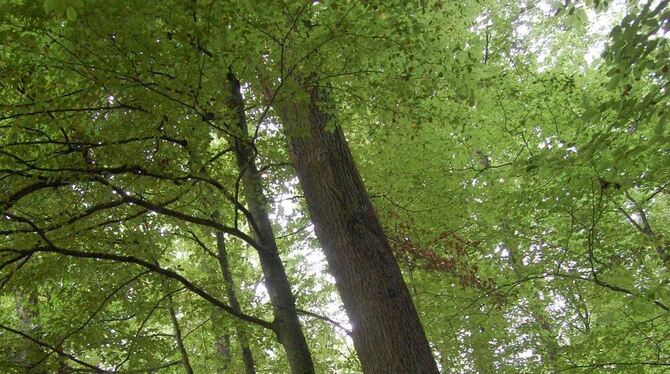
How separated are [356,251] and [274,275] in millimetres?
1762

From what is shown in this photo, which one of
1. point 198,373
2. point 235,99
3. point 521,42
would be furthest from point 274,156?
point 198,373

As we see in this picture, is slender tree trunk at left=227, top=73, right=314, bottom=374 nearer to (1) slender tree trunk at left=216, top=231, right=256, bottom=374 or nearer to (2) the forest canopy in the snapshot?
(2) the forest canopy

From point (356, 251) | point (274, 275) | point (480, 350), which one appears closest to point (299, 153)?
point (356, 251)

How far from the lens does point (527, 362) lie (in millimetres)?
8922

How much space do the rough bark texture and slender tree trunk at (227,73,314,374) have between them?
2.12 ft

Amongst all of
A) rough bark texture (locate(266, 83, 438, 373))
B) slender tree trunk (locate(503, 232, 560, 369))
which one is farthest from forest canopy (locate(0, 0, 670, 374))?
slender tree trunk (locate(503, 232, 560, 369))

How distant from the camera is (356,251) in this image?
3.64m

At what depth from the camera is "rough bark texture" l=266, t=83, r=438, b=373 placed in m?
3.32

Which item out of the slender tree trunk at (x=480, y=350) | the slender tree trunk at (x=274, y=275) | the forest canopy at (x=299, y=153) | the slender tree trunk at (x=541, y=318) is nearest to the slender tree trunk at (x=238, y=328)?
the forest canopy at (x=299, y=153)

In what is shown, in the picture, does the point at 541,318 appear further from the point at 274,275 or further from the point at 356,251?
the point at 356,251

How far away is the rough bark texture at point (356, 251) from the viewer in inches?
131

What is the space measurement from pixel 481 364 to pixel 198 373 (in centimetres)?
565

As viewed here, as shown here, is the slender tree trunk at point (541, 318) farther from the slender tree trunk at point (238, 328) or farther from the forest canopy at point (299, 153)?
the slender tree trunk at point (238, 328)

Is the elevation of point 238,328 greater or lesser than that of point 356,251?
greater
